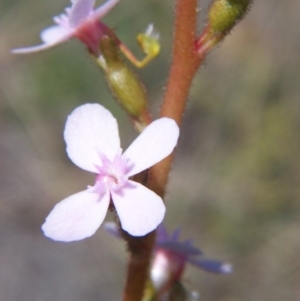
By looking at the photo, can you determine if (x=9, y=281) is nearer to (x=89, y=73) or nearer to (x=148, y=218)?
(x=89, y=73)

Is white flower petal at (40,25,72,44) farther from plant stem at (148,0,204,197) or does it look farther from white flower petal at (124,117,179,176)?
white flower petal at (124,117,179,176)

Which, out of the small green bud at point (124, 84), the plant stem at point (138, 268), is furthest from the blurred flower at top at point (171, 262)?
the small green bud at point (124, 84)

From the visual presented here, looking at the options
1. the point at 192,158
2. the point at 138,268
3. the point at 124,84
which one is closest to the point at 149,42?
the point at 124,84

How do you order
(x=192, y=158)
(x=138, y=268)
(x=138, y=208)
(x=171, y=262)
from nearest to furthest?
(x=138, y=208) → (x=138, y=268) → (x=171, y=262) → (x=192, y=158)

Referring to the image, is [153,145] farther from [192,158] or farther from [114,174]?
[192,158]

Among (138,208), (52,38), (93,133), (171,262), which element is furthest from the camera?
(171,262)

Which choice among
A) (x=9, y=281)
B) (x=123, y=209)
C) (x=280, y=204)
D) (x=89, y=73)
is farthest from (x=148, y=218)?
(x=89, y=73)

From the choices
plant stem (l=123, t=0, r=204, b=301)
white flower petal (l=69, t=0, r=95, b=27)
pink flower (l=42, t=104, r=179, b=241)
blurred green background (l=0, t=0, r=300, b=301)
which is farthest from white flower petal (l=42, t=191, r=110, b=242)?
blurred green background (l=0, t=0, r=300, b=301)
